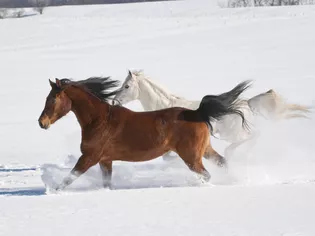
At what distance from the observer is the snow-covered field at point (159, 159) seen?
385 centimetres

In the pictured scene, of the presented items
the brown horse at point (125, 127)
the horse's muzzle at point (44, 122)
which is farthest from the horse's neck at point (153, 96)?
the horse's muzzle at point (44, 122)

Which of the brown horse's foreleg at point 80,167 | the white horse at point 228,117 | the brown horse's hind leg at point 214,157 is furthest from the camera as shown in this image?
the white horse at point 228,117

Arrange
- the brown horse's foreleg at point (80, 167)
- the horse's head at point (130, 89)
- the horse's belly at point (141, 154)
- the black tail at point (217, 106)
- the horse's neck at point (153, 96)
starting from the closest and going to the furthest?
the brown horse's foreleg at point (80, 167) < the horse's belly at point (141, 154) < the black tail at point (217, 106) < the horse's neck at point (153, 96) < the horse's head at point (130, 89)

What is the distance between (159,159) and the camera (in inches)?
323

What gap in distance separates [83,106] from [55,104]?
0.26 meters

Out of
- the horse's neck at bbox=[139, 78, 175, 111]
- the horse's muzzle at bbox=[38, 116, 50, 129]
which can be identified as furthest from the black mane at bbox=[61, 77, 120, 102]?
the horse's neck at bbox=[139, 78, 175, 111]

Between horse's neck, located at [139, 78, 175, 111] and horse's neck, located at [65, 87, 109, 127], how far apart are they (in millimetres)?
1653

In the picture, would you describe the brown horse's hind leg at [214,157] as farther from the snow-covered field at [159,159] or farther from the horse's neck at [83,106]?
the horse's neck at [83,106]

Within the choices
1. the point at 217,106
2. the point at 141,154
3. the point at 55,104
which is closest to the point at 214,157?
the point at 217,106

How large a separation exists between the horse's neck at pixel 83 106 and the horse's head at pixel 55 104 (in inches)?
2.4

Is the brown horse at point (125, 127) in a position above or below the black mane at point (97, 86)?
below

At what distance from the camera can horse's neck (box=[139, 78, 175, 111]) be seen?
23.6 ft

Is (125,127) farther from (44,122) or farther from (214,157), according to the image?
(214,157)

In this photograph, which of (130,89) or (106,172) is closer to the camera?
(106,172)
